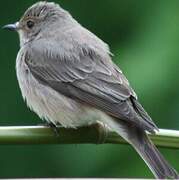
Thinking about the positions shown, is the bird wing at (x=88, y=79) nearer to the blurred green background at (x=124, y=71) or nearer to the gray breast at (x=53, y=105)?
the gray breast at (x=53, y=105)

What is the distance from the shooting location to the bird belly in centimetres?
552

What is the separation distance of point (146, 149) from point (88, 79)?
93cm

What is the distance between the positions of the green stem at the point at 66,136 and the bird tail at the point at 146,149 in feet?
0.44

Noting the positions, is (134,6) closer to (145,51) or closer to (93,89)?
(145,51)

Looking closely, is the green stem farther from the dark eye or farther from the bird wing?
the dark eye

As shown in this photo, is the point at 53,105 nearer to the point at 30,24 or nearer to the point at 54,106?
the point at 54,106

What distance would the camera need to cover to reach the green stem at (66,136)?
13.2 ft

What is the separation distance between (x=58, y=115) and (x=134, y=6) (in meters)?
1.91

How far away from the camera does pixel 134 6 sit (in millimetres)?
7184

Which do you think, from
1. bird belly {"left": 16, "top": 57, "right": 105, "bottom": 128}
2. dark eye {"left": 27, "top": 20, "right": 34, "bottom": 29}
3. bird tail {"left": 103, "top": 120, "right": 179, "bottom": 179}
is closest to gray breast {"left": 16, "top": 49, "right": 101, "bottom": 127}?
bird belly {"left": 16, "top": 57, "right": 105, "bottom": 128}

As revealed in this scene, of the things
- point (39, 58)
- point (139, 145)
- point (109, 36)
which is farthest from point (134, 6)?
point (139, 145)

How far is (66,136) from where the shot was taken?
191 inches

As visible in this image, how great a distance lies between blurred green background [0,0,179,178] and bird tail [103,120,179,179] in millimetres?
1431

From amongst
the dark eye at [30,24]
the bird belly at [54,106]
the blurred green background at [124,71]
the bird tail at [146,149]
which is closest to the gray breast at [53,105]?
the bird belly at [54,106]
